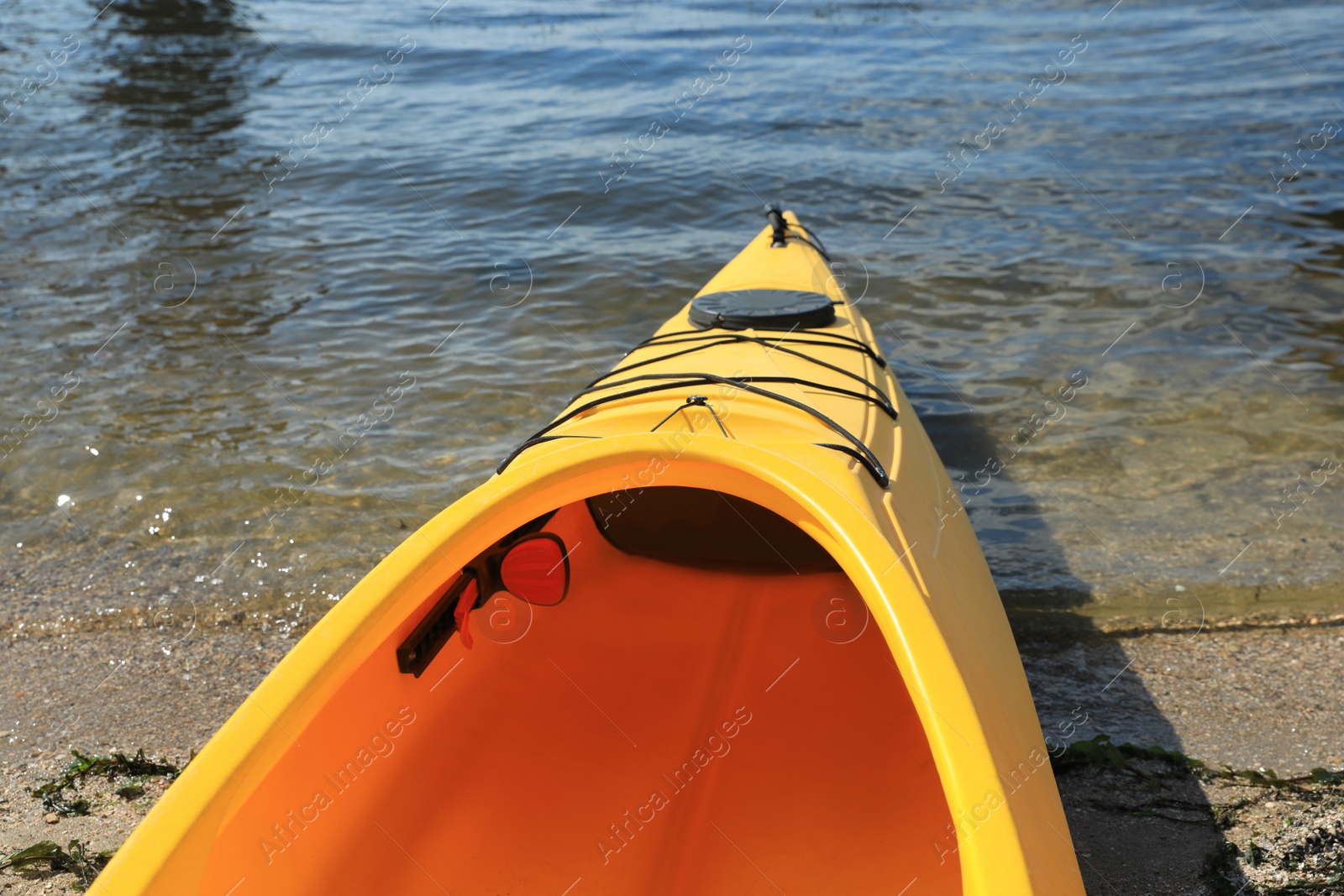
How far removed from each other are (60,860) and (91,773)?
0.38 metres

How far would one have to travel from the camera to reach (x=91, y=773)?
94.0 inches

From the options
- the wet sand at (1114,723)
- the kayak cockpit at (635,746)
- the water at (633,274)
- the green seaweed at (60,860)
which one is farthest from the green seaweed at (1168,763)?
the green seaweed at (60,860)

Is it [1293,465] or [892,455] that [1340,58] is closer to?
[1293,465]

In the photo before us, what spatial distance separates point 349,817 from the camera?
1.81m

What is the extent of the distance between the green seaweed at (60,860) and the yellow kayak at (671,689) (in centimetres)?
73

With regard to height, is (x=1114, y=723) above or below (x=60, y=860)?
below

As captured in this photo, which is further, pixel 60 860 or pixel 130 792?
pixel 130 792

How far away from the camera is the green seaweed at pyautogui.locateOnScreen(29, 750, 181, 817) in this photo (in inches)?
90.2

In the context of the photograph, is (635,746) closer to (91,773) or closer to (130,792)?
(130,792)

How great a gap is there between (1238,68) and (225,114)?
38.7 feet

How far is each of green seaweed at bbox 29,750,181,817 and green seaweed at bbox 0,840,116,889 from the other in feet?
0.67

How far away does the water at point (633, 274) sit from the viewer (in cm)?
373

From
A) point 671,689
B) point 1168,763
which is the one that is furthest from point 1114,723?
point 671,689

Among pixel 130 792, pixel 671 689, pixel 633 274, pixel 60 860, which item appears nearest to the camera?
pixel 60 860
